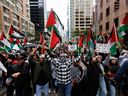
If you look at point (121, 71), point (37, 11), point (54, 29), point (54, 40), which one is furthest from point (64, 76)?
point (37, 11)

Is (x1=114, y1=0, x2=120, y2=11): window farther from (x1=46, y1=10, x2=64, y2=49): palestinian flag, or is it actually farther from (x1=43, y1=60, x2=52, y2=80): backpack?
(x1=43, y1=60, x2=52, y2=80): backpack

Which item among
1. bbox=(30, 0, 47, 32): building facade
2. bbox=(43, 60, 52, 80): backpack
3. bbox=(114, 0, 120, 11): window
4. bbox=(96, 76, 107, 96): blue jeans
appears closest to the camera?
bbox=(43, 60, 52, 80): backpack

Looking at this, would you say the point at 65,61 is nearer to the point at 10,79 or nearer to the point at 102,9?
the point at 10,79

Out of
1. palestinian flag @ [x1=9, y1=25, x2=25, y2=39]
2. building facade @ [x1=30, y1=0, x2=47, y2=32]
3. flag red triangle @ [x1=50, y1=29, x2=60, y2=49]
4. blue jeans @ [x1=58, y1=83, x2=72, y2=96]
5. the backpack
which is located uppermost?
building facade @ [x1=30, y1=0, x2=47, y2=32]

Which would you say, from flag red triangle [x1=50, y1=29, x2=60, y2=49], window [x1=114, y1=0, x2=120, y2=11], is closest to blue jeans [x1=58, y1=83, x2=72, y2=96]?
flag red triangle [x1=50, y1=29, x2=60, y2=49]

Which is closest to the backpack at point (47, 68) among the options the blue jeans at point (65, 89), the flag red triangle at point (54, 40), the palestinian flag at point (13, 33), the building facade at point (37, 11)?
the blue jeans at point (65, 89)

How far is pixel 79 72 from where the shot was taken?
7.68 metres

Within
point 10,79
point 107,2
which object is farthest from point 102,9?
point 10,79

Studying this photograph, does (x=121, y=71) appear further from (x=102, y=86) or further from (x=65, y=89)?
(x=102, y=86)

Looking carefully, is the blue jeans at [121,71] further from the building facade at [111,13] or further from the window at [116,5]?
the window at [116,5]

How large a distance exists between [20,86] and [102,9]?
42.8 metres

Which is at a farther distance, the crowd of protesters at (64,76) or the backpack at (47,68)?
the backpack at (47,68)

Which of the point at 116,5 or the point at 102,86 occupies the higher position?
the point at 116,5

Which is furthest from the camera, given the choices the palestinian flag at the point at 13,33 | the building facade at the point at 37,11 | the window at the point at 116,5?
the building facade at the point at 37,11
